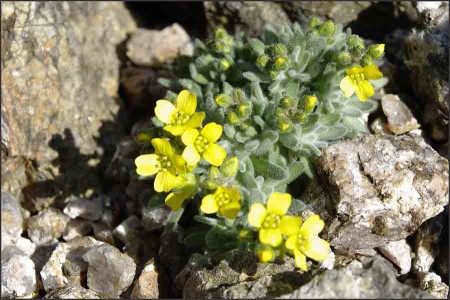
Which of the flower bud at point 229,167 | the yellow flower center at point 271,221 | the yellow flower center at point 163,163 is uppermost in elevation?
the flower bud at point 229,167

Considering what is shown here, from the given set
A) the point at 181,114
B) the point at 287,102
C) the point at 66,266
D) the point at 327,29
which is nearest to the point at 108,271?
the point at 66,266

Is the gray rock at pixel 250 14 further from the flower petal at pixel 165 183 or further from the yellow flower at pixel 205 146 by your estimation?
the flower petal at pixel 165 183

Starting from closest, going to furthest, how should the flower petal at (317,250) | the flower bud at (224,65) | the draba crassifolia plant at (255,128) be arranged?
the flower petal at (317,250)
the draba crassifolia plant at (255,128)
the flower bud at (224,65)

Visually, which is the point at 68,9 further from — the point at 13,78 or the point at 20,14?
the point at 13,78

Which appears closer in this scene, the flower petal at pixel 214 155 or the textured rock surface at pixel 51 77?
the flower petal at pixel 214 155

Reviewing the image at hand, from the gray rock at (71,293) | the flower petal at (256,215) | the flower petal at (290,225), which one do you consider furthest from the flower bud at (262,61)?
the gray rock at (71,293)

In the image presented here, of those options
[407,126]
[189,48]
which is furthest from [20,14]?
[407,126]
